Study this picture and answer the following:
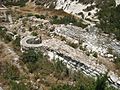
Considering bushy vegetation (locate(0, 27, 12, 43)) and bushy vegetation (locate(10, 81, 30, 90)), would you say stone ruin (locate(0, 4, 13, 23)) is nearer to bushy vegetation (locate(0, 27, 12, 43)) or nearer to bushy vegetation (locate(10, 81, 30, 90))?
bushy vegetation (locate(0, 27, 12, 43))

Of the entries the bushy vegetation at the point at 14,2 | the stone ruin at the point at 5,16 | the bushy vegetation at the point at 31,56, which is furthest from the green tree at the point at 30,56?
the bushy vegetation at the point at 14,2

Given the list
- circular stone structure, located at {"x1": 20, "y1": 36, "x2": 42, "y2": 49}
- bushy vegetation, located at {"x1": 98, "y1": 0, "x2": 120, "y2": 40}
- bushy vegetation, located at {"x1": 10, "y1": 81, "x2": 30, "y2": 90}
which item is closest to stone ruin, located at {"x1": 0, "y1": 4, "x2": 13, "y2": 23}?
circular stone structure, located at {"x1": 20, "y1": 36, "x2": 42, "y2": 49}

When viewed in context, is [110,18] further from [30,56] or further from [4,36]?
[30,56]

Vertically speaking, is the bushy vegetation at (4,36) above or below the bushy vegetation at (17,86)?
below

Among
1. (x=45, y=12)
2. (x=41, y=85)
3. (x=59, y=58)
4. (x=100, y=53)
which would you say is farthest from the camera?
(x=45, y=12)

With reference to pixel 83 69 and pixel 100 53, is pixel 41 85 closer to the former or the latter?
pixel 83 69

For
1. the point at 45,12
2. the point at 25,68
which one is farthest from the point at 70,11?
the point at 25,68

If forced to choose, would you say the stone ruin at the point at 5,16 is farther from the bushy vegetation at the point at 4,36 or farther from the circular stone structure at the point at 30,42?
the circular stone structure at the point at 30,42

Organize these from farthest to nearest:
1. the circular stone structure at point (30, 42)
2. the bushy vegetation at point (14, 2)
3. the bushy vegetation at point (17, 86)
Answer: the bushy vegetation at point (14, 2) → the circular stone structure at point (30, 42) → the bushy vegetation at point (17, 86)
